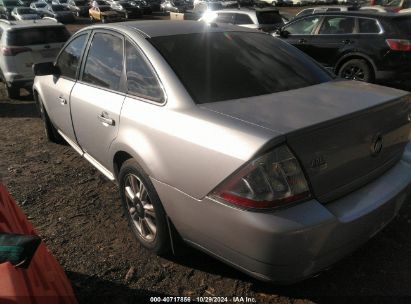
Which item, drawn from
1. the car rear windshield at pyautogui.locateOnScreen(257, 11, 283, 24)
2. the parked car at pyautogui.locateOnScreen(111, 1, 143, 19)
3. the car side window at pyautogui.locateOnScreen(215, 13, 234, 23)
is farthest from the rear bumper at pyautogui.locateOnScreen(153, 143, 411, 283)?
the parked car at pyautogui.locateOnScreen(111, 1, 143, 19)

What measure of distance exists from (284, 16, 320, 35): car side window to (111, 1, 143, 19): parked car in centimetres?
2722

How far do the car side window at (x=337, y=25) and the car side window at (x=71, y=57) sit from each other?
235 inches

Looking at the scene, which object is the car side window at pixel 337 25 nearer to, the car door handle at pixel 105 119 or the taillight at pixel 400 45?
the taillight at pixel 400 45

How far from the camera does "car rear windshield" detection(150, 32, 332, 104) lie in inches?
107

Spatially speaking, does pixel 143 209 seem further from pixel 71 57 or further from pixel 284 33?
pixel 284 33

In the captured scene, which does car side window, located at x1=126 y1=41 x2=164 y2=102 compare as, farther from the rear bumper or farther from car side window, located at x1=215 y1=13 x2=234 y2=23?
car side window, located at x1=215 y1=13 x2=234 y2=23

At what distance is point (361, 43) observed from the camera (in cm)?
793

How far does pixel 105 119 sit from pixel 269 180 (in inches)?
65.4

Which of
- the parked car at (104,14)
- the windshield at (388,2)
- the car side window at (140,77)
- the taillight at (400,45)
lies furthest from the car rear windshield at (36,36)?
the parked car at (104,14)

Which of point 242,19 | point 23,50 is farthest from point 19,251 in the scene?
point 242,19

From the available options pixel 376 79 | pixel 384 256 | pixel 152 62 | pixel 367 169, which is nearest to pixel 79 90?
pixel 152 62

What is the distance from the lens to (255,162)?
2.01 m

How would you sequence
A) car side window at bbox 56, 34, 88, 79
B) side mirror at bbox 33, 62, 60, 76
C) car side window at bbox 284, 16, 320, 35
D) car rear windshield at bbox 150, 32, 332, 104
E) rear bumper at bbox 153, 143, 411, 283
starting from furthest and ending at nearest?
car side window at bbox 284, 16, 320, 35
side mirror at bbox 33, 62, 60, 76
car side window at bbox 56, 34, 88, 79
car rear windshield at bbox 150, 32, 332, 104
rear bumper at bbox 153, 143, 411, 283

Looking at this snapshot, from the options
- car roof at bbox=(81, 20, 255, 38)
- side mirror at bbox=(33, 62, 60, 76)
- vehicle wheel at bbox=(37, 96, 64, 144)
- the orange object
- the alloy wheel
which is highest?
car roof at bbox=(81, 20, 255, 38)
